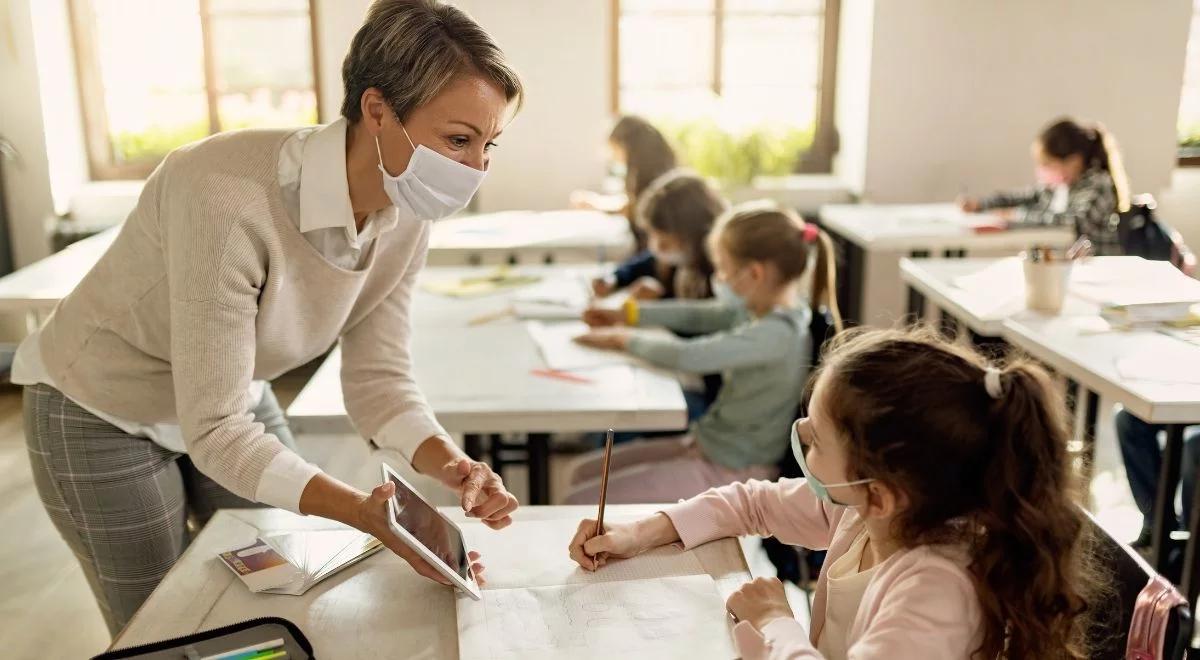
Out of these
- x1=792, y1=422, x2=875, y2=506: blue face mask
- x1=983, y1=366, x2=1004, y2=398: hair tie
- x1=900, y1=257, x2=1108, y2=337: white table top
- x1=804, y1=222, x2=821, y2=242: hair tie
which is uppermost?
x1=983, y1=366, x2=1004, y2=398: hair tie

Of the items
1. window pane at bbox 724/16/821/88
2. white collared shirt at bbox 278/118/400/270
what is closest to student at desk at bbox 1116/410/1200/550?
white collared shirt at bbox 278/118/400/270

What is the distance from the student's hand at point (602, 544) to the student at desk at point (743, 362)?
39.1 inches

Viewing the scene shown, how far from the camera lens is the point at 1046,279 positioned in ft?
8.09

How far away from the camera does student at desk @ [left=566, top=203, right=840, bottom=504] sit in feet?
7.62

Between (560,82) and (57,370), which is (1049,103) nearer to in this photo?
(560,82)

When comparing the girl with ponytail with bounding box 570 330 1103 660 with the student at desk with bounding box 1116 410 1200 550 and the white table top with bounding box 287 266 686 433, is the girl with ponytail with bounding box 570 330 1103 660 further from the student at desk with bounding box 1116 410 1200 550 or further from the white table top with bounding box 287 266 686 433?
the student at desk with bounding box 1116 410 1200 550

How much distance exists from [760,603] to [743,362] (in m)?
1.26

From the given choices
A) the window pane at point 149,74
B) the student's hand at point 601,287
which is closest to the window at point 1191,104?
the student's hand at point 601,287

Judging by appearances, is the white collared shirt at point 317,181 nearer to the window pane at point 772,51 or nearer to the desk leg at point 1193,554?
the desk leg at point 1193,554

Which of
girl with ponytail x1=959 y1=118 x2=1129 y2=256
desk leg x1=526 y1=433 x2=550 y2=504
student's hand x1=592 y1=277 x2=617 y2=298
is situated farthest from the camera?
girl with ponytail x1=959 y1=118 x2=1129 y2=256

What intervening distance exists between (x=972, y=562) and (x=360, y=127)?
0.88m

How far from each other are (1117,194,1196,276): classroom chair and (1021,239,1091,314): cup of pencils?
0.94 m

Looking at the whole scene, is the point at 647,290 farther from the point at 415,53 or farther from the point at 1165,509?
the point at 415,53

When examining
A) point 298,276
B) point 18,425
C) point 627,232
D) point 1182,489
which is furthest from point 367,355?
point 18,425
